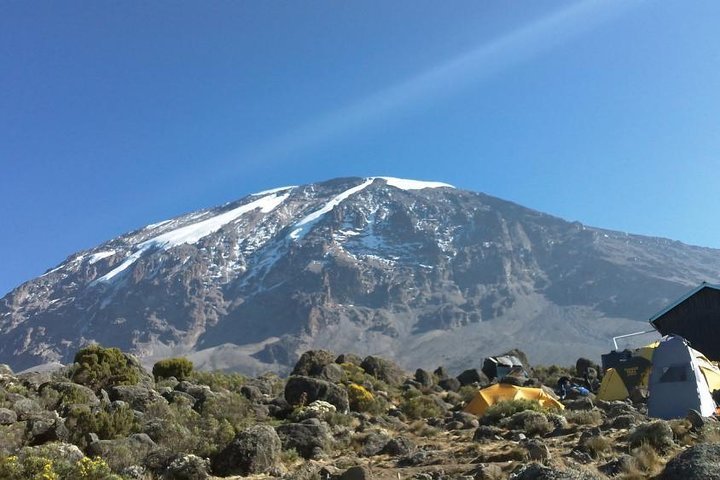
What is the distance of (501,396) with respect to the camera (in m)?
19.4

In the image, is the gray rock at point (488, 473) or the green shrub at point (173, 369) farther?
the green shrub at point (173, 369)

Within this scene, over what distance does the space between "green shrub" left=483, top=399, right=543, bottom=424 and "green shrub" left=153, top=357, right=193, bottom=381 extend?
44.0ft

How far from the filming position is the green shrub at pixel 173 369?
84.0ft

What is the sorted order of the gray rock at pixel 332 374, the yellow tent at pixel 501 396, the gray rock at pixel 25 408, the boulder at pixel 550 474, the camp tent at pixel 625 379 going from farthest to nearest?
the gray rock at pixel 332 374, the camp tent at pixel 625 379, the yellow tent at pixel 501 396, the gray rock at pixel 25 408, the boulder at pixel 550 474

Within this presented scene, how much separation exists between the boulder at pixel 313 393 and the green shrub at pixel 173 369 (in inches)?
310

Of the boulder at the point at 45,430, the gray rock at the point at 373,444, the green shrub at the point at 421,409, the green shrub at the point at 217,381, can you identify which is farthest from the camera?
the green shrub at the point at 217,381

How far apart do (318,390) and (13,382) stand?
27.9 ft

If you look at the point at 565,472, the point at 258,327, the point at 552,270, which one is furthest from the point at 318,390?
the point at 552,270

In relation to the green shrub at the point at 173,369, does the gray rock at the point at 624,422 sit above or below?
below

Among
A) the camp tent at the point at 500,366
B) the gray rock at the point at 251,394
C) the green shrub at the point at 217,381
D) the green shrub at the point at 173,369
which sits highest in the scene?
the green shrub at the point at 173,369

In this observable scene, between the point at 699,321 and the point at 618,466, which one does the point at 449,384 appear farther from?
the point at 618,466

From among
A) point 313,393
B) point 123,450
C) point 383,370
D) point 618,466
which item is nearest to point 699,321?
point 383,370

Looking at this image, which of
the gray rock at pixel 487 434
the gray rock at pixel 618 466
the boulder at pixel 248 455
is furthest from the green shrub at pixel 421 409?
the gray rock at pixel 618 466

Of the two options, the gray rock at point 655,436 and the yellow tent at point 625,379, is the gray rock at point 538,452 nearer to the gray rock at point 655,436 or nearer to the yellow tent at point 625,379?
the gray rock at point 655,436
